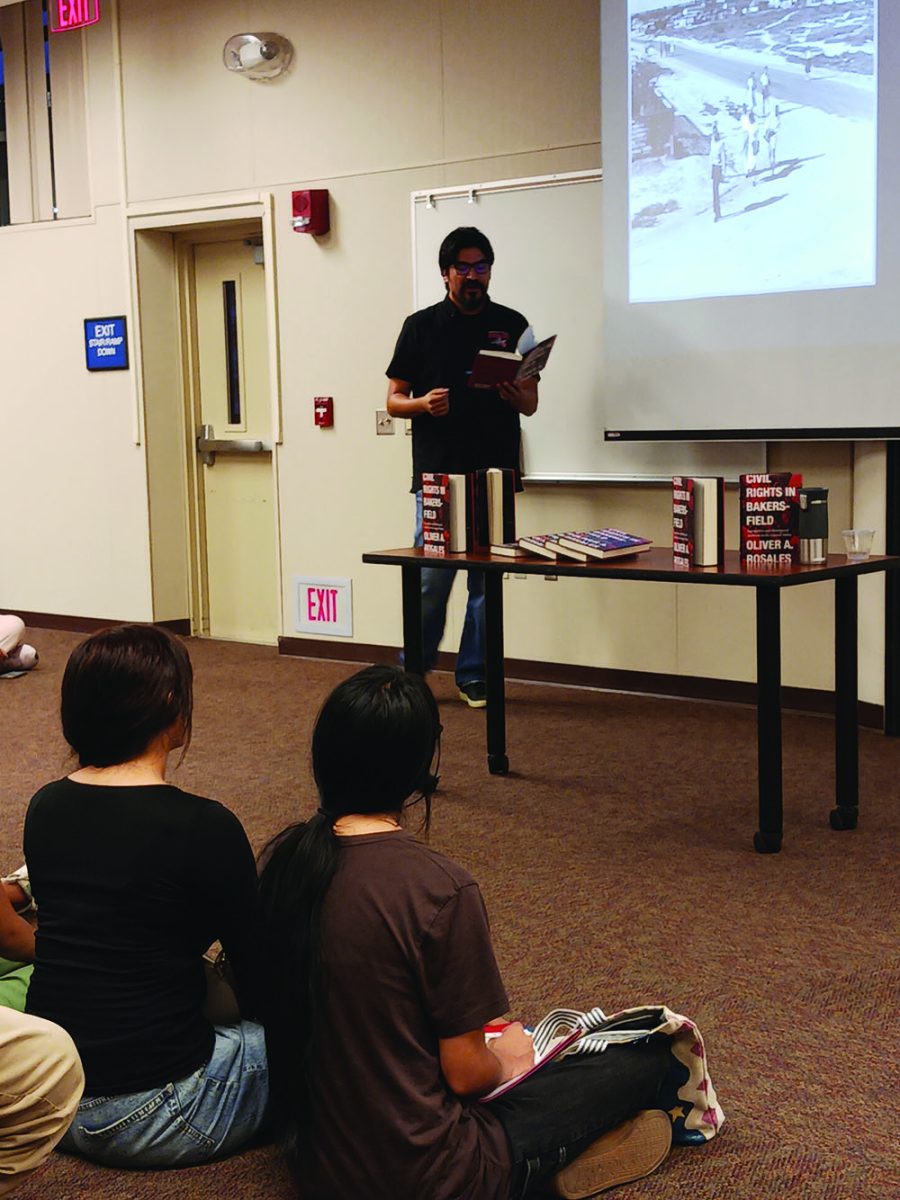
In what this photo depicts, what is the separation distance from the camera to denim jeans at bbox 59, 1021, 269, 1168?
6.07 feet

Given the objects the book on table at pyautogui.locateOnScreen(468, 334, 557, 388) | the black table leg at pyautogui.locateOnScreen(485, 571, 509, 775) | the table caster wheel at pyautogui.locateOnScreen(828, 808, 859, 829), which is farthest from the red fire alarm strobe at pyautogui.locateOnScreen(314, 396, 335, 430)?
the table caster wheel at pyautogui.locateOnScreen(828, 808, 859, 829)

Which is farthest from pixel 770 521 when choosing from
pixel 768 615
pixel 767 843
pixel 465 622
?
pixel 465 622

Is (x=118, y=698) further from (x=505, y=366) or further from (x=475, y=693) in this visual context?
(x=475, y=693)

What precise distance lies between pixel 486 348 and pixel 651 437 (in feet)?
2.07

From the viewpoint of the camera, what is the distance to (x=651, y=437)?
15.4 ft

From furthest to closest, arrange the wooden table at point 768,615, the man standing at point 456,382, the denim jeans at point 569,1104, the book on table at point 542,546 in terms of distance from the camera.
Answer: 1. the man standing at point 456,382
2. the book on table at point 542,546
3. the wooden table at point 768,615
4. the denim jeans at point 569,1104

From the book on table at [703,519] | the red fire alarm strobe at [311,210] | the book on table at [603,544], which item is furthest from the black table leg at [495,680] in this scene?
the red fire alarm strobe at [311,210]

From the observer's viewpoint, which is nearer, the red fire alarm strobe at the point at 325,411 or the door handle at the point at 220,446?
the red fire alarm strobe at the point at 325,411

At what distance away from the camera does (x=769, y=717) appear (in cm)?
324

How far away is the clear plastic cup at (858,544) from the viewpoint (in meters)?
3.37

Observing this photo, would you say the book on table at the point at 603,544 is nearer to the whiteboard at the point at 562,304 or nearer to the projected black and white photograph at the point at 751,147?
the projected black and white photograph at the point at 751,147

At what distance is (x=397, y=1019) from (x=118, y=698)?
0.56 metres

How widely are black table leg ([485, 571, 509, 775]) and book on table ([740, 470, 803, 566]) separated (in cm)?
91

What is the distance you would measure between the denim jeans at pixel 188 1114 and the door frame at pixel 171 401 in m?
4.37
